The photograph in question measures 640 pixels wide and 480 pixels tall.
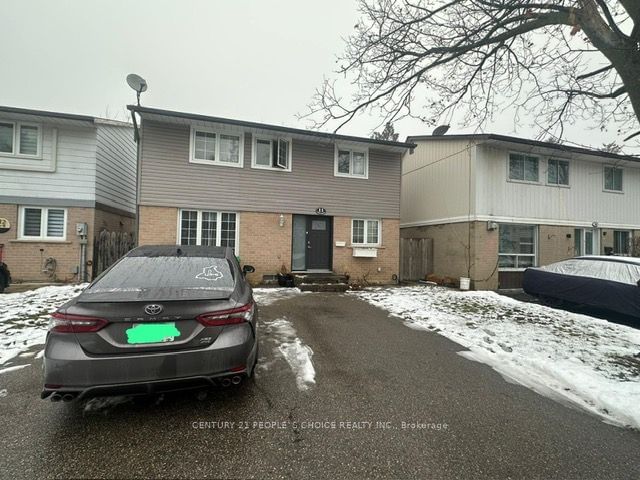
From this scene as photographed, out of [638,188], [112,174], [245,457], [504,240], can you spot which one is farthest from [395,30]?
[638,188]

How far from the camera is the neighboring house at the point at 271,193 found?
33.7 feet

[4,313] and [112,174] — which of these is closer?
[4,313]

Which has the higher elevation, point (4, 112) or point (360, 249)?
point (4, 112)

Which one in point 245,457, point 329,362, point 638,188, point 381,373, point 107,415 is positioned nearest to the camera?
point 245,457

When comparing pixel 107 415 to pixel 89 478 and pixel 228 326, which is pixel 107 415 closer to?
pixel 89 478

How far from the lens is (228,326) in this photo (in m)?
2.75

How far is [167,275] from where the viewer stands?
10.5 ft

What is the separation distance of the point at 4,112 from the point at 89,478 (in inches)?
483

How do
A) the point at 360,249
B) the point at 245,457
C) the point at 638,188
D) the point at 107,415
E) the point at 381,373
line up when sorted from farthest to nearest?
the point at 638,188, the point at 360,249, the point at 381,373, the point at 107,415, the point at 245,457

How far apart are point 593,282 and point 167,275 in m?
9.39

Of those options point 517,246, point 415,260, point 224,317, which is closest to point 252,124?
point 415,260

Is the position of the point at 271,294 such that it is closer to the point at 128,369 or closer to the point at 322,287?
the point at 322,287

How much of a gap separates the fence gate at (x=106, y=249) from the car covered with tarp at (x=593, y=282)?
45.5 ft

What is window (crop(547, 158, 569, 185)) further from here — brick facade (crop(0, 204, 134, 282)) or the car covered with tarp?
brick facade (crop(0, 204, 134, 282))
